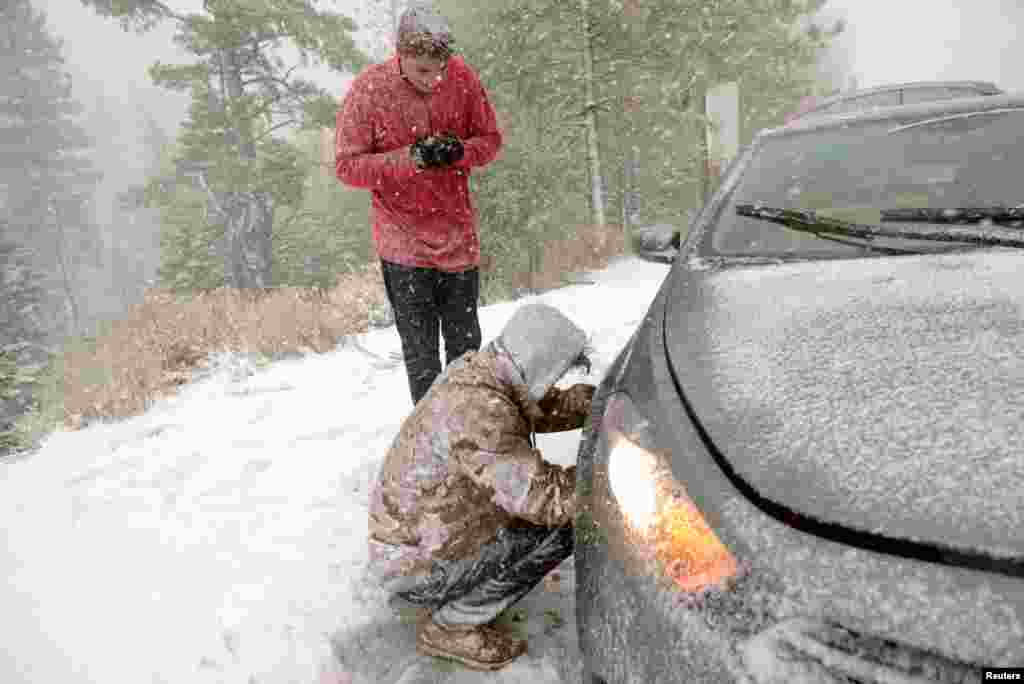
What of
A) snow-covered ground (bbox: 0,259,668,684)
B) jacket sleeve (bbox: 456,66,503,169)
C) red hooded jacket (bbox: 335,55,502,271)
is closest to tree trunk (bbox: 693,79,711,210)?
snow-covered ground (bbox: 0,259,668,684)

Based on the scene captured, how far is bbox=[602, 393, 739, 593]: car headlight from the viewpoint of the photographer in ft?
3.31

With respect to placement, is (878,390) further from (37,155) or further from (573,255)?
(37,155)

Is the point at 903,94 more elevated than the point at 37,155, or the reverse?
the point at 37,155

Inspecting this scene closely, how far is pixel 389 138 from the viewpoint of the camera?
8.75ft

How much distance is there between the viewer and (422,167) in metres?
2.50

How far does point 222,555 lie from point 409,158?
1903 mm

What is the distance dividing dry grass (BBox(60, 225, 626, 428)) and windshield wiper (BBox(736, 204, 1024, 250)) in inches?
179

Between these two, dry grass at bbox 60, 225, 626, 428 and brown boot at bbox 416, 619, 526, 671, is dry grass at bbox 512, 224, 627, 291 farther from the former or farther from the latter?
brown boot at bbox 416, 619, 526, 671

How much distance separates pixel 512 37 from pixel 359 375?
7.09m

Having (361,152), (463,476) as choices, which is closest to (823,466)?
(463,476)

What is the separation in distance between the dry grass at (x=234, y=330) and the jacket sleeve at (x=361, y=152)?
3192 mm

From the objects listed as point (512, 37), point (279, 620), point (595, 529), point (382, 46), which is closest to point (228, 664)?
point (279, 620)

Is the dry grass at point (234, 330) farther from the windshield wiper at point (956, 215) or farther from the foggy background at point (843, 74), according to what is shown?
the foggy background at point (843, 74)

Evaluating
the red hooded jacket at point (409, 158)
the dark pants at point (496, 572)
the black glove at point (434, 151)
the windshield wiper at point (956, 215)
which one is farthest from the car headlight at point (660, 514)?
the red hooded jacket at point (409, 158)
